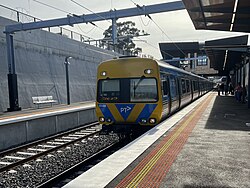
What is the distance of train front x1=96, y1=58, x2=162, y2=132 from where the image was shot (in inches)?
301

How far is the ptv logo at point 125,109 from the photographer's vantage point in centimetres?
775

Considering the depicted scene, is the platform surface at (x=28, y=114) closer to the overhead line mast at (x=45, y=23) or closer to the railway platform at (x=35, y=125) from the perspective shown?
the railway platform at (x=35, y=125)

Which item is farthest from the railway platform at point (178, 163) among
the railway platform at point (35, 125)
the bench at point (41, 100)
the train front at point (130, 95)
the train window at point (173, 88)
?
the bench at point (41, 100)

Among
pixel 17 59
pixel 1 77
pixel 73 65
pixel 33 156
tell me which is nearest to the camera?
pixel 33 156

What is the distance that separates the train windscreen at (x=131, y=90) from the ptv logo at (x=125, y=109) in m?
0.17

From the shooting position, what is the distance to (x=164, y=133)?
23.6ft

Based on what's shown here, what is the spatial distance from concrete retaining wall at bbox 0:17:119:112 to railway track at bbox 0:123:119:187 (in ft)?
33.1

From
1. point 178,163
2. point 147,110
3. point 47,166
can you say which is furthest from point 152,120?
point 47,166

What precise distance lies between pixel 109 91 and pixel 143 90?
46.9 inches

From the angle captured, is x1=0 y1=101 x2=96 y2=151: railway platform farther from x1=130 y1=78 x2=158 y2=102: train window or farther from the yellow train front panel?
x1=130 y1=78 x2=158 y2=102: train window

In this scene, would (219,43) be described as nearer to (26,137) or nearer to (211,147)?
(211,147)

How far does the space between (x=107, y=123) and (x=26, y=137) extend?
3.74 m

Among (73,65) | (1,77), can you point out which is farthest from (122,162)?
(73,65)

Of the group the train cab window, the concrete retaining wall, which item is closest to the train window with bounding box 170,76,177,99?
the train cab window
